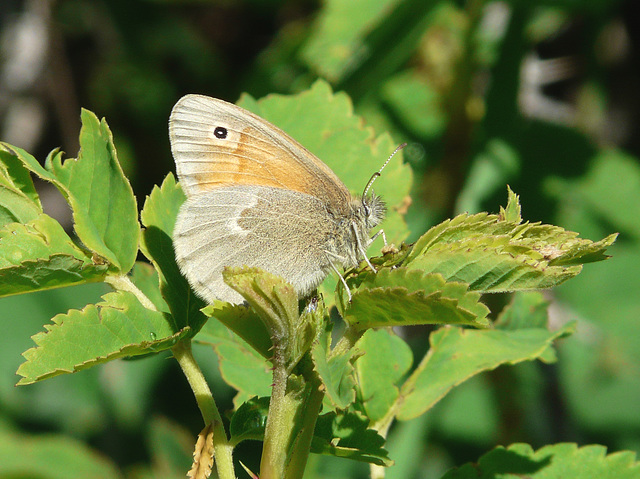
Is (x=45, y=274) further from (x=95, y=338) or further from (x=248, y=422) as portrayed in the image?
(x=248, y=422)

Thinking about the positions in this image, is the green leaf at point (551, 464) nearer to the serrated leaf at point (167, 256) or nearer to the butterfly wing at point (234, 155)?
the serrated leaf at point (167, 256)

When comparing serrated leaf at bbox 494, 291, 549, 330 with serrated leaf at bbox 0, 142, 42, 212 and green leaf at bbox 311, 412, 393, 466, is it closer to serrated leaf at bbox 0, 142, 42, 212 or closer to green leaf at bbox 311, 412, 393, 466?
green leaf at bbox 311, 412, 393, 466

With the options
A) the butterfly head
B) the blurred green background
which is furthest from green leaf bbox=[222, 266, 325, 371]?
the blurred green background

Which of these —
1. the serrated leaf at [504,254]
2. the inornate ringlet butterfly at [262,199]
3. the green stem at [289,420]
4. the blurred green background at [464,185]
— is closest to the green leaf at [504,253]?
the serrated leaf at [504,254]

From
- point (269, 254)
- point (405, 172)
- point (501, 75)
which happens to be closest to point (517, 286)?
point (405, 172)

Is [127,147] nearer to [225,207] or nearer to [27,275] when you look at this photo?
[225,207]

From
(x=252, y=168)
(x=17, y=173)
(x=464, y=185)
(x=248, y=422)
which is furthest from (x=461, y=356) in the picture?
(x=464, y=185)
